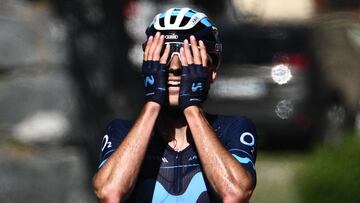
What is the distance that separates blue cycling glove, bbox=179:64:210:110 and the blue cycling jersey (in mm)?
239

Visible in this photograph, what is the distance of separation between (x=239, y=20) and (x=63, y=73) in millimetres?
5691

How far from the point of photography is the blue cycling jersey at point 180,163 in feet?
17.3

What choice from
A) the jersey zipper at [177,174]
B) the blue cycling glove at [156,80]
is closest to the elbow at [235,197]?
the jersey zipper at [177,174]

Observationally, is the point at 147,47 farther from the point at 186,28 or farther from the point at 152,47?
the point at 186,28

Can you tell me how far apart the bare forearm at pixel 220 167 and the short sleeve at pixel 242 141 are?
0.09 meters

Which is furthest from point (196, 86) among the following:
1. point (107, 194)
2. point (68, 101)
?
point (68, 101)

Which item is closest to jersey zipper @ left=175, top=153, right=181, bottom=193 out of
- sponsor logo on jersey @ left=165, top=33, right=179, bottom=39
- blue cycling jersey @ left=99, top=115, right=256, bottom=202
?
blue cycling jersey @ left=99, top=115, right=256, bottom=202

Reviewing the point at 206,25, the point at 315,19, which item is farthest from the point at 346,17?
the point at 206,25

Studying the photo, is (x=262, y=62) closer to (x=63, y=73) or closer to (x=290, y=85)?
(x=290, y=85)

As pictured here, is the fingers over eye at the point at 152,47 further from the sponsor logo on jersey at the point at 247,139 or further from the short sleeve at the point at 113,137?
the sponsor logo on jersey at the point at 247,139

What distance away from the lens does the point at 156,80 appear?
17.1 feet

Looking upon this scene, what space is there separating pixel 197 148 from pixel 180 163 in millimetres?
211

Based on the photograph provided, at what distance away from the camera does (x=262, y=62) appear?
15078mm

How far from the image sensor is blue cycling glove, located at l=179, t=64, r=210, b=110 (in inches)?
205
